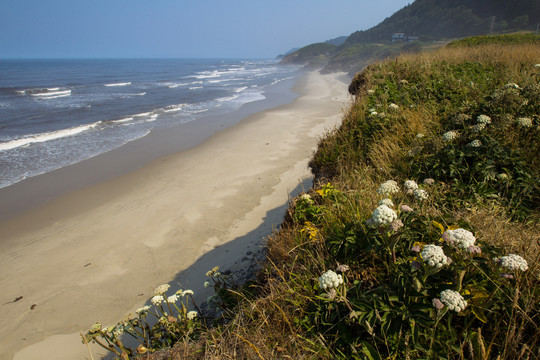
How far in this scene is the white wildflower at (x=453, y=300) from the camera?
155 cm

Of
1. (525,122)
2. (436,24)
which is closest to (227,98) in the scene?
(525,122)

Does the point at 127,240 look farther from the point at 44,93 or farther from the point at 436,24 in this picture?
the point at 436,24

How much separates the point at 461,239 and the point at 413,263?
0.32 metres

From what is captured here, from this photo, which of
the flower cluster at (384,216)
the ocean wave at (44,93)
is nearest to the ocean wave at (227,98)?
the ocean wave at (44,93)

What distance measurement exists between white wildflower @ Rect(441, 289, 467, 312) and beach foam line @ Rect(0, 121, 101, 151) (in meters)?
17.7

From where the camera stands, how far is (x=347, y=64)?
2938 inches

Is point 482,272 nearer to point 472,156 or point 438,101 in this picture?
point 472,156

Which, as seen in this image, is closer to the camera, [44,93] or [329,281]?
[329,281]

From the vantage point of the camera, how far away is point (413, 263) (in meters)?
1.78

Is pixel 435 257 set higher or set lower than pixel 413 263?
higher

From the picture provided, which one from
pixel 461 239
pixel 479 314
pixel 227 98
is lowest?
pixel 479 314

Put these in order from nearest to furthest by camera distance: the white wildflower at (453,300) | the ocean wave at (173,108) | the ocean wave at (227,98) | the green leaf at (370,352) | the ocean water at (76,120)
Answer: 1. the white wildflower at (453,300)
2. the green leaf at (370,352)
3. the ocean water at (76,120)
4. the ocean wave at (173,108)
5. the ocean wave at (227,98)

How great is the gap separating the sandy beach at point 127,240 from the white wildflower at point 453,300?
3899 mm

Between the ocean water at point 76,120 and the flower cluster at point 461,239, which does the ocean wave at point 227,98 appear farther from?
the flower cluster at point 461,239
